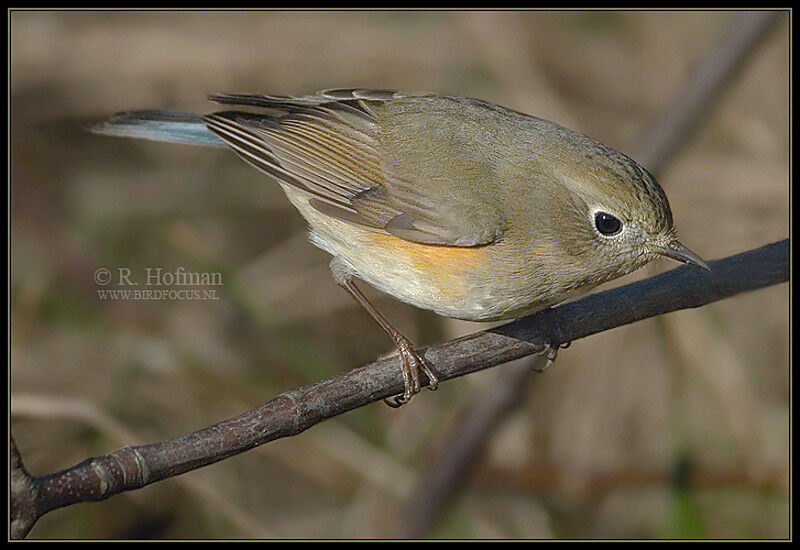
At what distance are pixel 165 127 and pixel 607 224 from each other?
85.1 inches

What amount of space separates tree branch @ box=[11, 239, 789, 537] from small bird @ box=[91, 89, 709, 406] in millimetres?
136

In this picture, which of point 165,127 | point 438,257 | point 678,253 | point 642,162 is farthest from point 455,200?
point 642,162

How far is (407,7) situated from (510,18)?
2.73 ft

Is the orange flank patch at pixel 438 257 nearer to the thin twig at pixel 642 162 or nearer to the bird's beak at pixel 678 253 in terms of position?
the bird's beak at pixel 678 253

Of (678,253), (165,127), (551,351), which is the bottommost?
(165,127)

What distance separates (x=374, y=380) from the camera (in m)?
2.95

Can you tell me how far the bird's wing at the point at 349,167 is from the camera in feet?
11.5

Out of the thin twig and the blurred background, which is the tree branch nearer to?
the thin twig

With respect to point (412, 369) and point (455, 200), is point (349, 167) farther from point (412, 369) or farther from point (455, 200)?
point (412, 369)

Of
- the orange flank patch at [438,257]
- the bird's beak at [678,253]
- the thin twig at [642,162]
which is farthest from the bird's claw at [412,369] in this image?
the thin twig at [642,162]

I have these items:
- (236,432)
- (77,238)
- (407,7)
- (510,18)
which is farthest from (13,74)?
(236,432)

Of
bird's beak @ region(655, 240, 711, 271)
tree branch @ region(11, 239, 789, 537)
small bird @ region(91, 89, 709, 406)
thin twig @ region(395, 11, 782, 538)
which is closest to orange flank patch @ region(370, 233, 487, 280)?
small bird @ region(91, 89, 709, 406)

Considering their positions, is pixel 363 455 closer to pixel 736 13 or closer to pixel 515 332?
pixel 515 332

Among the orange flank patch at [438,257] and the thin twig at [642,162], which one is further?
the thin twig at [642,162]
